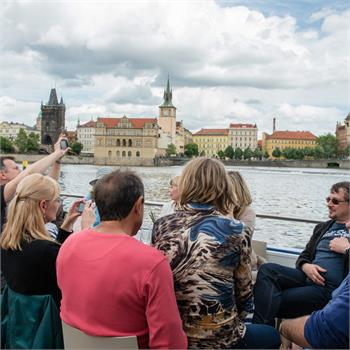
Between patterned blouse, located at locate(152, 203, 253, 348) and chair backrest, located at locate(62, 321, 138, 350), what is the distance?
0.94 feet

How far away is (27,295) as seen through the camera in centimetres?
172

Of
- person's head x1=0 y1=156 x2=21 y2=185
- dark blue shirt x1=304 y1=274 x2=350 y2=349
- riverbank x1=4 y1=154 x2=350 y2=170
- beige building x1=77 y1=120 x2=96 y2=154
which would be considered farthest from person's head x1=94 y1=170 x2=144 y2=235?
beige building x1=77 y1=120 x2=96 y2=154

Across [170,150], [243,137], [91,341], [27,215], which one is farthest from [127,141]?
[91,341]

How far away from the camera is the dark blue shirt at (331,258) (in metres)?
2.27

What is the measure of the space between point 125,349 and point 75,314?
0.21 m

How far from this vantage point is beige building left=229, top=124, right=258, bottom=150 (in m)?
111

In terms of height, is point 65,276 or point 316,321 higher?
point 65,276

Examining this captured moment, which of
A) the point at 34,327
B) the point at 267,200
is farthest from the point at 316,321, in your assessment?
the point at 267,200

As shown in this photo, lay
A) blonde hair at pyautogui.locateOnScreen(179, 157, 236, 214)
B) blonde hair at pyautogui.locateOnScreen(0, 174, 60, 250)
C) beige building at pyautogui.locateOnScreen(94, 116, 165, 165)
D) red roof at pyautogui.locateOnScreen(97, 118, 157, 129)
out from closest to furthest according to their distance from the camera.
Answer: blonde hair at pyautogui.locateOnScreen(179, 157, 236, 214) → blonde hair at pyautogui.locateOnScreen(0, 174, 60, 250) → beige building at pyautogui.locateOnScreen(94, 116, 165, 165) → red roof at pyautogui.locateOnScreen(97, 118, 157, 129)

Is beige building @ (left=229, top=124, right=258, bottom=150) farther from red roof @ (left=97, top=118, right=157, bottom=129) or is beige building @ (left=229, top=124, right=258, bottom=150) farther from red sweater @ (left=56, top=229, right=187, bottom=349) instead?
red sweater @ (left=56, top=229, right=187, bottom=349)

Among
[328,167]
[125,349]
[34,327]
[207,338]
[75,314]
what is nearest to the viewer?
[125,349]

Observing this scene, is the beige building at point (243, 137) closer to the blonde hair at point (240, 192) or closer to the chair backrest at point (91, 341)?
the blonde hair at point (240, 192)

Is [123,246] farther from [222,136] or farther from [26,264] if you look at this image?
[222,136]

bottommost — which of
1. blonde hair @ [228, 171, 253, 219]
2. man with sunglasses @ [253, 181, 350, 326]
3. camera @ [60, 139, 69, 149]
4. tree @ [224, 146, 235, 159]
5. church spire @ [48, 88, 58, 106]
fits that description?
man with sunglasses @ [253, 181, 350, 326]
